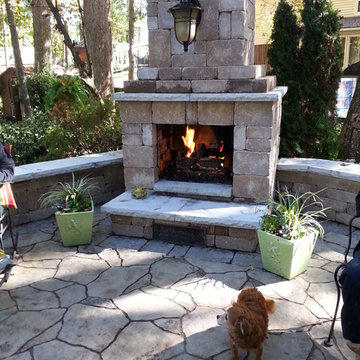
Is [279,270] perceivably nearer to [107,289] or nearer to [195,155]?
[107,289]

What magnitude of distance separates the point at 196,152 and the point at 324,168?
179 cm

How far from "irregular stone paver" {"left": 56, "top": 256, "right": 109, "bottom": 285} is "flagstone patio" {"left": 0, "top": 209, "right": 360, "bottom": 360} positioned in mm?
11

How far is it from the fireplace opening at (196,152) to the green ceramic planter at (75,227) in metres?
1.30

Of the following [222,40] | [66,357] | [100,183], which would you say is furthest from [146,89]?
[66,357]

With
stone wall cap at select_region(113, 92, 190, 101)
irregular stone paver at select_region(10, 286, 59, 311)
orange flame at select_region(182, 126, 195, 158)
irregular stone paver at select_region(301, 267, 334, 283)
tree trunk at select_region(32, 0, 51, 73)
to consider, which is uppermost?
tree trunk at select_region(32, 0, 51, 73)

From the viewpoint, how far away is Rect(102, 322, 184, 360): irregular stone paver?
112 inches

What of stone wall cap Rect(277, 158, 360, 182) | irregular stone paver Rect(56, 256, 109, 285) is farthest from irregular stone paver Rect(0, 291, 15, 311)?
stone wall cap Rect(277, 158, 360, 182)

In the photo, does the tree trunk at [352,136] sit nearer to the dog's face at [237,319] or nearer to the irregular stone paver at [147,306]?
the irregular stone paver at [147,306]

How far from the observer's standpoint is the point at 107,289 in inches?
147

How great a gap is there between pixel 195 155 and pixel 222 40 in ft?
5.41

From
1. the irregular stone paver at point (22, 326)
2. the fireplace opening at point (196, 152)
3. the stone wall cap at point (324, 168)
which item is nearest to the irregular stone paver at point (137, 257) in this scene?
the irregular stone paver at point (22, 326)

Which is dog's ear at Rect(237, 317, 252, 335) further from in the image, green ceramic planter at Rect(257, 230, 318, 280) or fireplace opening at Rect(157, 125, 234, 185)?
fireplace opening at Rect(157, 125, 234, 185)

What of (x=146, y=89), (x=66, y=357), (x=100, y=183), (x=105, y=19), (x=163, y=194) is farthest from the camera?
(x=105, y=19)

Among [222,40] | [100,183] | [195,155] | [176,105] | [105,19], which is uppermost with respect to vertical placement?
[105,19]
